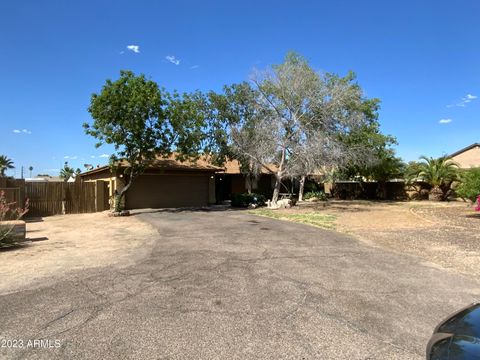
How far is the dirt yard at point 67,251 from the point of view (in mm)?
7047

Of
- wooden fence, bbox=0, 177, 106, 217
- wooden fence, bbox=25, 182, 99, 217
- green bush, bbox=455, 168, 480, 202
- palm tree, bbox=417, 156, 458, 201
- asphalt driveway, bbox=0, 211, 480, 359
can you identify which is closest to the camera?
asphalt driveway, bbox=0, 211, 480, 359

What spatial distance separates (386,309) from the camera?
205 inches

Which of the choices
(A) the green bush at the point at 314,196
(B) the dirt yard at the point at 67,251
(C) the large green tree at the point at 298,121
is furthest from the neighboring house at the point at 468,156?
(B) the dirt yard at the point at 67,251

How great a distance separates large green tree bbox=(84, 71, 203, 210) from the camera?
18922 mm

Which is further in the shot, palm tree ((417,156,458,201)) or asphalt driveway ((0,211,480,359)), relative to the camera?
palm tree ((417,156,458,201))

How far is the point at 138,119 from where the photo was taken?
19359 mm

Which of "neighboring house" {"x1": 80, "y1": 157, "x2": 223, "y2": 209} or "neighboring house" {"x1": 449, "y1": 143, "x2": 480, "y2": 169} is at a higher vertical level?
"neighboring house" {"x1": 449, "y1": 143, "x2": 480, "y2": 169}

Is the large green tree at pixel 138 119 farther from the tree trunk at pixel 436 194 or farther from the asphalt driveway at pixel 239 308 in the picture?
the tree trunk at pixel 436 194

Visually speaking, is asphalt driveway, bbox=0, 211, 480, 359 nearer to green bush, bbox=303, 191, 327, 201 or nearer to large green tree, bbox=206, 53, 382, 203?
large green tree, bbox=206, 53, 382, 203

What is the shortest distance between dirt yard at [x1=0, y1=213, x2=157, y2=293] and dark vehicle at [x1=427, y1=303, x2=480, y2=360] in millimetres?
5837

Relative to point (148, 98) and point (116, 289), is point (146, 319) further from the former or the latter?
point (148, 98)

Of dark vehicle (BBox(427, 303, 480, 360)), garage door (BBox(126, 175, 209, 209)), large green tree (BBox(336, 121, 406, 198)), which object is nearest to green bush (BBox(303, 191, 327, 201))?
large green tree (BBox(336, 121, 406, 198))

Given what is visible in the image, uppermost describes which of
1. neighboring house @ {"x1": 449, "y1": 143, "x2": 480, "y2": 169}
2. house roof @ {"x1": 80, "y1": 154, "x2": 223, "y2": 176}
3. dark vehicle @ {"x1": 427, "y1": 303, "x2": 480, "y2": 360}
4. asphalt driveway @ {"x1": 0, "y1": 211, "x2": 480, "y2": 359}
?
neighboring house @ {"x1": 449, "y1": 143, "x2": 480, "y2": 169}

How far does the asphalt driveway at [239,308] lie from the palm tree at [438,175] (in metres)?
24.8
